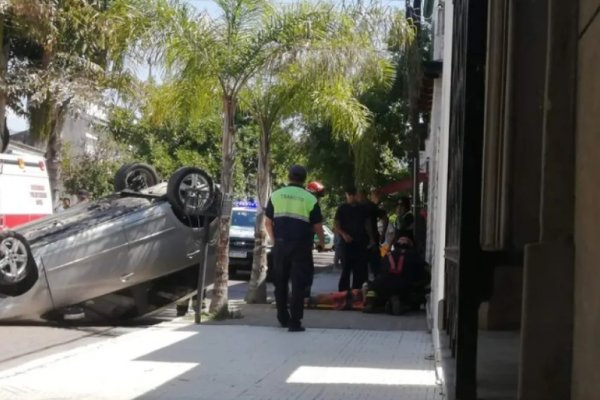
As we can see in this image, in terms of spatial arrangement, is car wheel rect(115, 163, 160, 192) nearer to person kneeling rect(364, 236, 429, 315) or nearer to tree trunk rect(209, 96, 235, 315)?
tree trunk rect(209, 96, 235, 315)

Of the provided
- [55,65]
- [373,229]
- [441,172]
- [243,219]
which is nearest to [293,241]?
[441,172]

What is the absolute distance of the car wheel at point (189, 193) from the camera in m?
12.4

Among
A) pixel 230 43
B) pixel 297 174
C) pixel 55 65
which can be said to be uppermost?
pixel 55 65

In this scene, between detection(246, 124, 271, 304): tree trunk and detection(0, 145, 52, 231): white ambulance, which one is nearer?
detection(246, 124, 271, 304): tree trunk

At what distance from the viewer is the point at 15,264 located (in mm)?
10992

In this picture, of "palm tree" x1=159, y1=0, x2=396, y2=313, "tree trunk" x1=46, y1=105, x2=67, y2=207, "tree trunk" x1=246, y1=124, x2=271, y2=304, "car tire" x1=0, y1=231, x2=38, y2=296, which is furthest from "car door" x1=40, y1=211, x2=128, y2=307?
"tree trunk" x1=46, y1=105, x2=67, y2=207

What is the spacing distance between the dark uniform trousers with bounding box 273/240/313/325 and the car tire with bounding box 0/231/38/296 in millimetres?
2715

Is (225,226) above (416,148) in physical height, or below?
below

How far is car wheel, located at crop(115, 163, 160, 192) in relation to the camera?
14383 mm

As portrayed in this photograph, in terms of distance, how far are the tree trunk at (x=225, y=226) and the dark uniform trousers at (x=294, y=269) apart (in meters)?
1.63

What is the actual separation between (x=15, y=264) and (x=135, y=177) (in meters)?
3.85

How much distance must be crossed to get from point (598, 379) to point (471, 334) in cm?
59

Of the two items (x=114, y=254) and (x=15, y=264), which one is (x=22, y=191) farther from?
(x=15, y=264)

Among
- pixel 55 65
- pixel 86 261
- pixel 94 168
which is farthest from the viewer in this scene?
pixel 94 168
